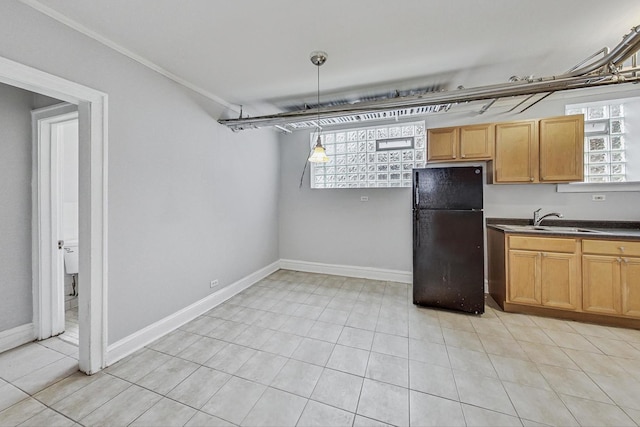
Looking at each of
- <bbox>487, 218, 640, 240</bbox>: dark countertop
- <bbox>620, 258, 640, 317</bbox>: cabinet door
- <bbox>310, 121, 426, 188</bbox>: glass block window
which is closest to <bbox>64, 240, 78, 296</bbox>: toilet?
<bbox>310, 121, 426, 188</bbox>: glass block window

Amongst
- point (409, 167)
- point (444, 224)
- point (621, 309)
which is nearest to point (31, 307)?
point (444, 224)

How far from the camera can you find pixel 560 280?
8.90 ft

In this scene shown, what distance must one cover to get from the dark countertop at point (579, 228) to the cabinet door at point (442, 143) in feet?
3.74

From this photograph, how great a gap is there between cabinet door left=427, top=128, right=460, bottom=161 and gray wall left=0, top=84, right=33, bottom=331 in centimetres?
453

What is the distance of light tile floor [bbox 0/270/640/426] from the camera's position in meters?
1.52

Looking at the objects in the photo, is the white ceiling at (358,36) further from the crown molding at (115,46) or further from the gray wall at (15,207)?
the gray wall at (15,207)

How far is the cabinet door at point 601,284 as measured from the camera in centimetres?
252

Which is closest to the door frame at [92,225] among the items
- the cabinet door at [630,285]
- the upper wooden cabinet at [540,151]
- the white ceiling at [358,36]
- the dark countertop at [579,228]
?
the white ceiling at [358,36]

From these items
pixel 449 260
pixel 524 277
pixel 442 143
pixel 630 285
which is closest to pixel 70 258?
pixel 449 260

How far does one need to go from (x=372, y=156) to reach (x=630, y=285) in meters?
3.30

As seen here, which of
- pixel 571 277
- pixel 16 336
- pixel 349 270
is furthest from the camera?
pixel 349 270

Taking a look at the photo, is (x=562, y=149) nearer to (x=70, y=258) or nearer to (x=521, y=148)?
(x=521, y=148)

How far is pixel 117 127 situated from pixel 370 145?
333 centimetres

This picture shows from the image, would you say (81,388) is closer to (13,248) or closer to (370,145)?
(13,248)
